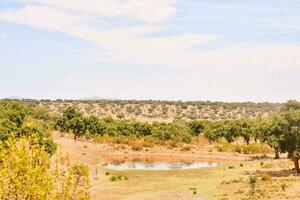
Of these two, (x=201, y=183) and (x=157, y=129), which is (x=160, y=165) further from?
(x=157, y=129)

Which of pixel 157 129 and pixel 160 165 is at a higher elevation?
pixel 157 129

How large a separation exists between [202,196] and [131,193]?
6993 millimetres

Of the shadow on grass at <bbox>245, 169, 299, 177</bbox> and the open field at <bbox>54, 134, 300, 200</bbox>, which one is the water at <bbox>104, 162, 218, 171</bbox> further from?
the shadow on grass at <bbox>245, 169, 299, 177</bbox>

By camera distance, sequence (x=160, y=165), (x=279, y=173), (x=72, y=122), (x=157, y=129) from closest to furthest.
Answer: (x=279, y=173) < (x=160, y=165) < (x=72, y=122) < (x=157, y=129)

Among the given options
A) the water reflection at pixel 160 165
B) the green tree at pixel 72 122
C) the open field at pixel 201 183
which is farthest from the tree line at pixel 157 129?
the open field at pixel 201 183

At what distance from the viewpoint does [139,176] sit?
6412 centimetres

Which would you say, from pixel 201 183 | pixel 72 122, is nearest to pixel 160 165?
pixel 201 183

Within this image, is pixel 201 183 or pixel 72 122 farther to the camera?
pixel 72 122

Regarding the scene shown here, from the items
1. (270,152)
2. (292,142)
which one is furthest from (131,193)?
(270,152)

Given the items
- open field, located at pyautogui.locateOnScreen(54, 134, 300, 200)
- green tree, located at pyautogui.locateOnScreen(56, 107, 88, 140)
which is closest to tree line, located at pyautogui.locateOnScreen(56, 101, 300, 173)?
green tree, located at pyautogui.locateOnScreen(56, 107, 88, 140)

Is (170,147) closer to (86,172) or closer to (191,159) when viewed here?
(191,159)

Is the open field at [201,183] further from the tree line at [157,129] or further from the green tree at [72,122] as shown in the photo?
the green tree at [72,122]

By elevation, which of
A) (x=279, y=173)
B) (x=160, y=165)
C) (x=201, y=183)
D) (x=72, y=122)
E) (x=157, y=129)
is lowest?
(x=160, y=165)

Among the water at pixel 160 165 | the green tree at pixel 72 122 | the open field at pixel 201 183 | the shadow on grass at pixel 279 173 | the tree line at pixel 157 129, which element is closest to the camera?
the open field at pixel 201 183
